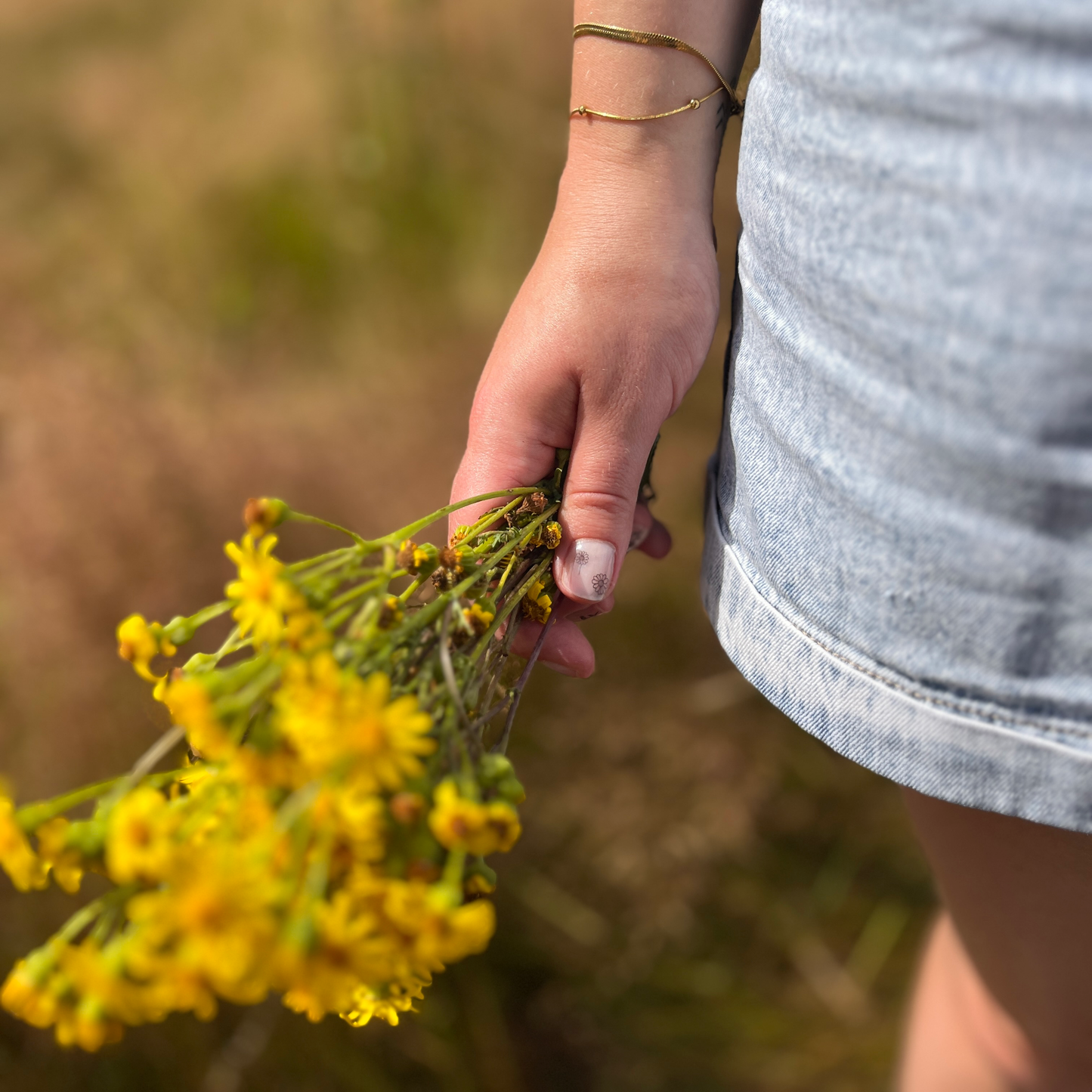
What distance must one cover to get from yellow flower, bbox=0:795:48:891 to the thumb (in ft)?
1.28

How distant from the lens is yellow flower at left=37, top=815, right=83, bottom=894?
396 mm

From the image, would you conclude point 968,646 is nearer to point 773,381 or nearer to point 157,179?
point 773,381

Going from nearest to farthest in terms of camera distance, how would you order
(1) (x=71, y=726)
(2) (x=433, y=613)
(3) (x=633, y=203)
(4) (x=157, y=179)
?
(2) (x=433, y=613) < (3) (x=633, y=203) < (1) (x=71, y=726) < (4) (x=157, y=179)

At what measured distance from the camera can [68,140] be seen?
143cm

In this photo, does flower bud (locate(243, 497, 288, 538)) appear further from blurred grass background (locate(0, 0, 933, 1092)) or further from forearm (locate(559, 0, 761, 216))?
blurred grass background (locate(0, 0, 933, 1092))

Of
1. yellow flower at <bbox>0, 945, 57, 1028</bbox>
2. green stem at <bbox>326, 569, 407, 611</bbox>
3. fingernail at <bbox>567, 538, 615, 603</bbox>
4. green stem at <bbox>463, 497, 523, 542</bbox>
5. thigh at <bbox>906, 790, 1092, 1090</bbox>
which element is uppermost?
green stem at <bbox>326, 569, 407, 611</bbox>

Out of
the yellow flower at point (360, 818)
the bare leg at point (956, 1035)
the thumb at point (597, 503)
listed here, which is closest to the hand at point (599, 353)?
the thumb at point (597, 503)

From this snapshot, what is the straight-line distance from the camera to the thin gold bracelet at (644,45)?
1.95ft

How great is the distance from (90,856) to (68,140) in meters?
1.50

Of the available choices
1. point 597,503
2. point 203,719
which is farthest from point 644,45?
point 203,719

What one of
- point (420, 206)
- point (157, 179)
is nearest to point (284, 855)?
point (420, 206)

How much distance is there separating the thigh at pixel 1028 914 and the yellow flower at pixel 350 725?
466mm

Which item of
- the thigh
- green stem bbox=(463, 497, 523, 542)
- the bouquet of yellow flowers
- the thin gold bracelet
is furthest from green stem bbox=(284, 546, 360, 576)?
the thigh

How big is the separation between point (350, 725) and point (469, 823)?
2.7 inches
